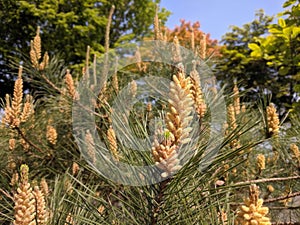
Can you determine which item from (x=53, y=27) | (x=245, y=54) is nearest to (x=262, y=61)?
(x=245, y=54)

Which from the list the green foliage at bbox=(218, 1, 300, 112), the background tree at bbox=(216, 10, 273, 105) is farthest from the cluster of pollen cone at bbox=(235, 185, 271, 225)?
the background tree at bbox=(216, 10, 273, 105)

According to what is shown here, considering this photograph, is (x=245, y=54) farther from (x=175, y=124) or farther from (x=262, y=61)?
(x=175, y=124)

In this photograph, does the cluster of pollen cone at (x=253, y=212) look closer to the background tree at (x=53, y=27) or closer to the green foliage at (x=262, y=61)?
the green foliage at (x=262, y=61)

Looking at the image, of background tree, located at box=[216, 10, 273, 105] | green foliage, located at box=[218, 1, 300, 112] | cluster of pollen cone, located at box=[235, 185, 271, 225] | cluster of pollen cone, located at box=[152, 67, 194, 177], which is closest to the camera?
cluster of pollen cone, located at box=[235, 185, 271, 225]

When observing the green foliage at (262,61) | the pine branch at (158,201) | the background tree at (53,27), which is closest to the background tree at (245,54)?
the green foliage at (262,61)

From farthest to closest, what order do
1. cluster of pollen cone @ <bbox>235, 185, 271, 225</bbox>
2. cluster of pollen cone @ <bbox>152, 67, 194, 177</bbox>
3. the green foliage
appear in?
1. the green foliage
2. cluster of pollen cone @ <bbox>152, 67, 194, 177</bbox>
3. cluster of pollen cone @ <bbox>235, 185, 271, 225</bbox>

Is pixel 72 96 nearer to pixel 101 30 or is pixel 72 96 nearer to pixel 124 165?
pixel 124 165

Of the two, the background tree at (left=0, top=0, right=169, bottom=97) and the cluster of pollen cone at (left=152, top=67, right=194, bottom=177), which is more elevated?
the background tree at (left=0, top=0, right=169, bottom=97)

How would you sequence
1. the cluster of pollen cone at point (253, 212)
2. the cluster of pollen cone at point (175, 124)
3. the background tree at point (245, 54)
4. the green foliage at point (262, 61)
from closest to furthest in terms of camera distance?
1. the cluster of pollen cone at point (253, 212)
2. the cluster of pollen cone at point (175, 124)
3. the green foliage at point (262, 61)
4. the background tree at point (245, 54)

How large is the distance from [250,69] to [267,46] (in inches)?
169

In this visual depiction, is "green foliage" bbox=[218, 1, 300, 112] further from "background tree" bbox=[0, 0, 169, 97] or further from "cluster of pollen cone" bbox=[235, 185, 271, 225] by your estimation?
"background tree" bbox=[0, 0, 169, 97]

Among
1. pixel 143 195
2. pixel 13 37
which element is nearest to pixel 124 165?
pixel 143 195

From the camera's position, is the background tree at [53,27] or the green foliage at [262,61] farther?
the background tree at [53,27]

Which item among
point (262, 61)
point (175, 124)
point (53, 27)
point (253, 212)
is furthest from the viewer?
point (53, 27)
